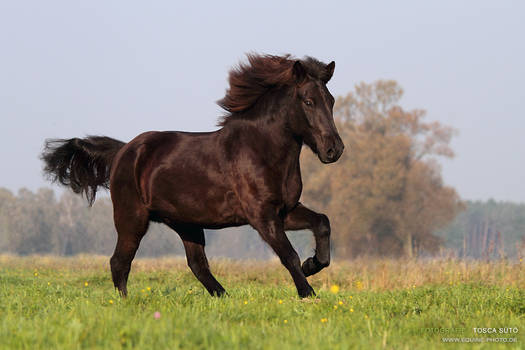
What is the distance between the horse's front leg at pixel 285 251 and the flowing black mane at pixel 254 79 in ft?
5.43

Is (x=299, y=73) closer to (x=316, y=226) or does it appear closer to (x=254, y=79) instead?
(x=254, y=79)

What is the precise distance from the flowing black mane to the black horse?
1 centimetres

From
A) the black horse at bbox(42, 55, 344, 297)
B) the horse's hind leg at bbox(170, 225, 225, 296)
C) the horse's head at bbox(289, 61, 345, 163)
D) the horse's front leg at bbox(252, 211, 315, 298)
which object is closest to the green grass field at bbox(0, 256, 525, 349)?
the horse's front leg at bbox(252, 211, 315, 298)

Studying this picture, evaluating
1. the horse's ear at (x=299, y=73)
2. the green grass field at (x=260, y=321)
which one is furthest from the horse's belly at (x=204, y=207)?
the horse's ear at (x=299, y=73)

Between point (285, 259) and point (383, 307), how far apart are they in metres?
1.15

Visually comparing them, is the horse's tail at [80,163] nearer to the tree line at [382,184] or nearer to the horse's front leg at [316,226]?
the horse's front leg at [316,226]

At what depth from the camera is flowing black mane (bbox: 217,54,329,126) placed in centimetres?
669

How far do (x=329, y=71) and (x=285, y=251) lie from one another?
2.20 meters

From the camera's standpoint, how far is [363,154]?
4156 centimetres

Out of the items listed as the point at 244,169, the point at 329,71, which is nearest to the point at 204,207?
the point at 244,169

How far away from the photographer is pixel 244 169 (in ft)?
21.0

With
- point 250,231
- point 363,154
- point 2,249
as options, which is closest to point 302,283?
point 363,154

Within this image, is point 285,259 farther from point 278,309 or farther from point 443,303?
point 443,303

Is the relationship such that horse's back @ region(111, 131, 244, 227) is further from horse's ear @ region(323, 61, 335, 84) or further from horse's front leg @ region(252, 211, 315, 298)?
horse's ear @ region(323, 61, 335, 84)
